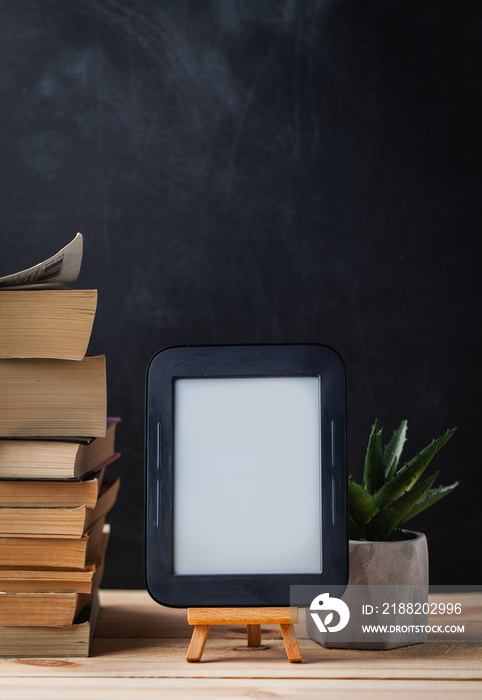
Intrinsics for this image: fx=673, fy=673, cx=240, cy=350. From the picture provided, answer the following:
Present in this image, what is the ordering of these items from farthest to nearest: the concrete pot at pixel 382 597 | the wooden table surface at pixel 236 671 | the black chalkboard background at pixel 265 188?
the black chalkboard background at pixel 265 188, the concrete pot at pixel 382 597, the wooden table surface at pixel 236 671

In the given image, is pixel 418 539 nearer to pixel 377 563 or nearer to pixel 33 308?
pixel 377 563

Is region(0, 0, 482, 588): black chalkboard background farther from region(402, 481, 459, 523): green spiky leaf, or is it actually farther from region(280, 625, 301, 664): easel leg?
region(280, 625, 301, 664): easel leg

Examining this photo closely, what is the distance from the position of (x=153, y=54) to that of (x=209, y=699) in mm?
845

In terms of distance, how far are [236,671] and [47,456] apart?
0.27 m

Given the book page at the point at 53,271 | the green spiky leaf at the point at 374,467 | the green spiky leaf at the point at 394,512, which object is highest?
the book page at the point at 53,271

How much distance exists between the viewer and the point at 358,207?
97cm

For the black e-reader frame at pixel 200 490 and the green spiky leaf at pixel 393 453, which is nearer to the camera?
the black e-reader frame at pixel 200 490

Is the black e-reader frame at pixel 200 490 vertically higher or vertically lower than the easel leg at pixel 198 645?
higher

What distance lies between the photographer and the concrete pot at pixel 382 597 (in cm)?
69

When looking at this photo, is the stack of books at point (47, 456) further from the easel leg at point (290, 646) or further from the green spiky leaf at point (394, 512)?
the green spiky leaf at point (394, 512)

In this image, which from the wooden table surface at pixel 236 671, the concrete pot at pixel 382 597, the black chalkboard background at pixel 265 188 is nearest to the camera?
the wooden table surface at pixel 236 671

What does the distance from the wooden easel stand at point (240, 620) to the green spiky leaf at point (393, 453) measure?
0.19m

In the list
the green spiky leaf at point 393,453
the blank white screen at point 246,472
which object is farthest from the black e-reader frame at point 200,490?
the green spiky leaf at point 393,453

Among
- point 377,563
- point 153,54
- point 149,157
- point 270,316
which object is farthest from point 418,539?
point 153,54
